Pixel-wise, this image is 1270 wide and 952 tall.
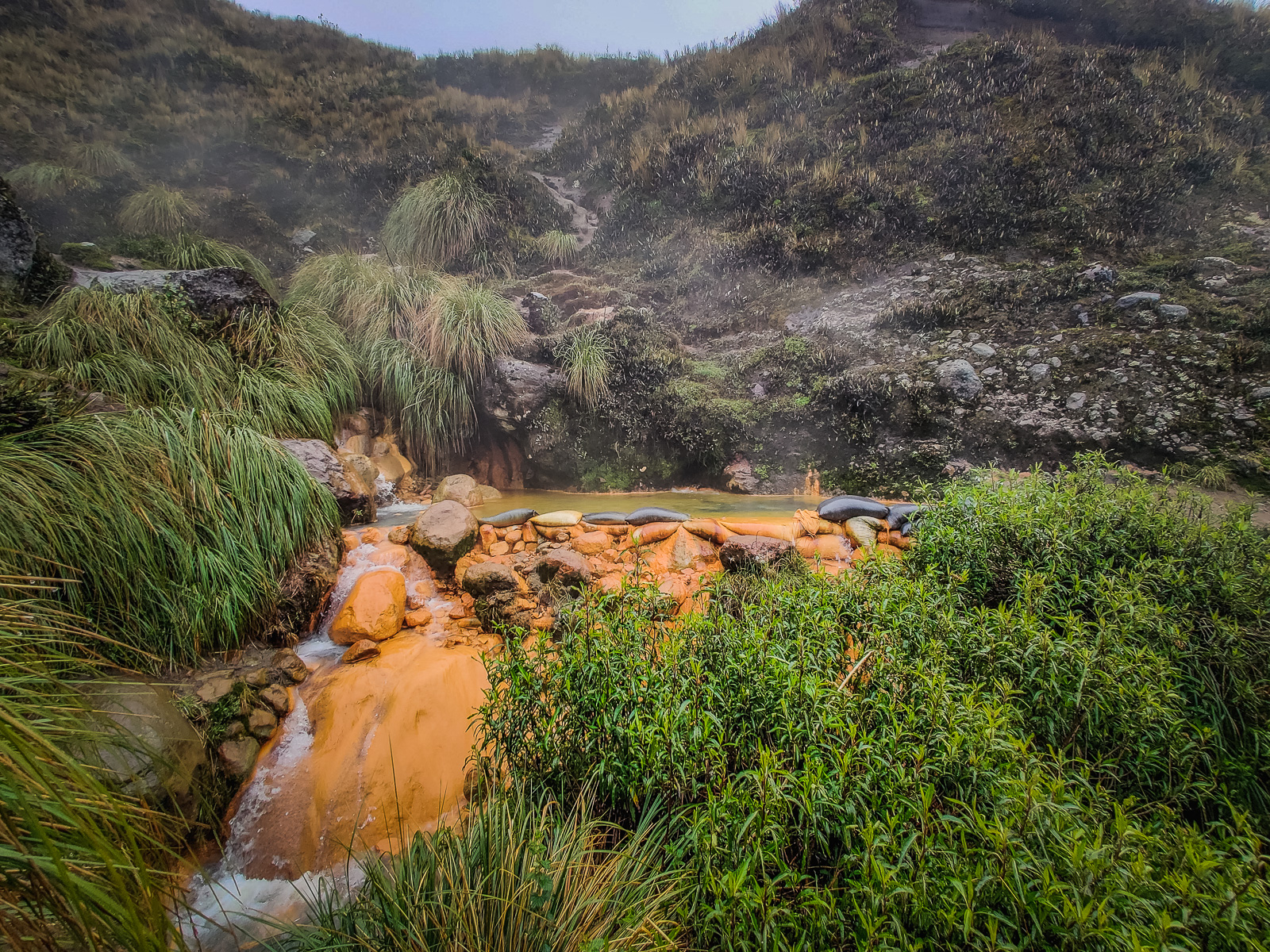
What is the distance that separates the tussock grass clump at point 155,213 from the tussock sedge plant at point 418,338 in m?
2.49

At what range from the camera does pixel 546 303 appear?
678 centimetres

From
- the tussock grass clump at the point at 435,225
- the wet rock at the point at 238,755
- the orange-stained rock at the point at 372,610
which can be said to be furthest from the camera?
the tussock grass clump at the point at 435,225

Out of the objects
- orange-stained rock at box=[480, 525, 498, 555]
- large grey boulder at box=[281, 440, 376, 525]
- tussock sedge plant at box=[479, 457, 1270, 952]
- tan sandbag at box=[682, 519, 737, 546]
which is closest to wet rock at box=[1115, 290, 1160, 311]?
tussock sedge plant at box=[479, 457, 1270, 952]

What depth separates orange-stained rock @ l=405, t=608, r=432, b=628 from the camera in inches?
132

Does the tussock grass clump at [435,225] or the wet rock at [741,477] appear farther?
the tussock grass clump at [435,225]

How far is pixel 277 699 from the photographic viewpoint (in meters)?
2.65

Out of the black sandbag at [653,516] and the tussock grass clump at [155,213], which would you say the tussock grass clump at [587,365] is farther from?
the tussock grass clump at [155,213]

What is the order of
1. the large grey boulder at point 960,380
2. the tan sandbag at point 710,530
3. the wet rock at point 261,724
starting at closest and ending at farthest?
the wet rock at point 261,724 → the tan sandbag at point 710,530 → the large grey boulder at point 960,380

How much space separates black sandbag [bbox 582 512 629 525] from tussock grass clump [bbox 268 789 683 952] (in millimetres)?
2587

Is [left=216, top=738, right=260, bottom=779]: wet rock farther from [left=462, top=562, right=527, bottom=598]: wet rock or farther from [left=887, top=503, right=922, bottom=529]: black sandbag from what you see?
[left=887, top=503, right=922, bottom=529]: black sandbag

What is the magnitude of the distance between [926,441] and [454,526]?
14.9 ft

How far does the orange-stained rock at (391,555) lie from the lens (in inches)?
145

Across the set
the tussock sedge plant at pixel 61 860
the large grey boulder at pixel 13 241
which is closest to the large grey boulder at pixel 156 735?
the tussock sedge plant at pixel 61 860

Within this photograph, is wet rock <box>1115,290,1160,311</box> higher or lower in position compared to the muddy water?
higher
